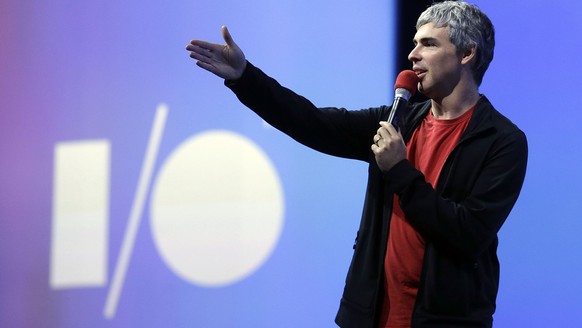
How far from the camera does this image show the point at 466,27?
1.77 meters

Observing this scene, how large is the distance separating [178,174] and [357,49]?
0.87 meters

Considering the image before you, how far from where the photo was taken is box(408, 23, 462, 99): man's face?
5.72 ft

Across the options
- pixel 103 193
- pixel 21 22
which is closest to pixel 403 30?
pixel 103 193

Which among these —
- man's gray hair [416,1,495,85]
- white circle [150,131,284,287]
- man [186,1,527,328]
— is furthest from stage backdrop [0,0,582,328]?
man [186,1,527,328]

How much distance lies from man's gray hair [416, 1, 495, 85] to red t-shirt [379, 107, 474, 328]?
175mm

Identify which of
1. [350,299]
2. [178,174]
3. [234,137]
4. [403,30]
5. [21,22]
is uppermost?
[403,30]

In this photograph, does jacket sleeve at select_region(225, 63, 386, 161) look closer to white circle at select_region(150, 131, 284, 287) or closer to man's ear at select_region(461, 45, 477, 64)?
man's ear at select_region(461, 45, 477, 64)

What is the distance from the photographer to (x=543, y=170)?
251 centimetres

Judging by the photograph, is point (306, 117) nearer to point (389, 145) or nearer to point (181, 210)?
point (389, 145)

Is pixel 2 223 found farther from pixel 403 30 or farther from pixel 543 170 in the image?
pixel 543 170

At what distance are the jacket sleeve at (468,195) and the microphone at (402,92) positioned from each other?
0.39 feet

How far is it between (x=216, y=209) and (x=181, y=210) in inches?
5.7

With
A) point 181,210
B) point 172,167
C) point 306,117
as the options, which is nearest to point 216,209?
point 181,210

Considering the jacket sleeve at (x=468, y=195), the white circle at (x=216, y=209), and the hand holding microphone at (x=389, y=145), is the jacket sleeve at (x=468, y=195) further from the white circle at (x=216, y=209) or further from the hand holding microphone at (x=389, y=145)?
the white circle at (x=216, y=209)
